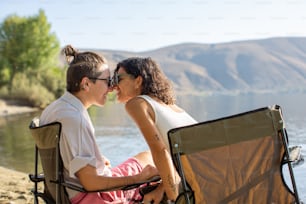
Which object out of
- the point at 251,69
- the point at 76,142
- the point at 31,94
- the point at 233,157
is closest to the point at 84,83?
the point at 76,142

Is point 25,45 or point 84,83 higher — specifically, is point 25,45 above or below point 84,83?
below

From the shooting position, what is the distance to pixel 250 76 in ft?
104

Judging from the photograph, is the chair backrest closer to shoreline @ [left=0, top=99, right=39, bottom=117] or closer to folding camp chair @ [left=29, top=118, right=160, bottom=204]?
folding camp chair @ [left=29, top=118, right=160, bottom=204]

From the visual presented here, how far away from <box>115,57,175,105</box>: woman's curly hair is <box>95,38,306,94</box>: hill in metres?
14.8

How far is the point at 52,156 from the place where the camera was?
2.12m

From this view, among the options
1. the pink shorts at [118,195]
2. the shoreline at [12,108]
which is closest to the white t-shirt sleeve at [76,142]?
the pink shorts at [118,195]

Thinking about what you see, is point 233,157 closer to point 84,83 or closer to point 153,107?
point 153,107

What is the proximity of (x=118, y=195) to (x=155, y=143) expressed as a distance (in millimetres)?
376

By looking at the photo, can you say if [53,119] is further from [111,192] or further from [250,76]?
[250,76]

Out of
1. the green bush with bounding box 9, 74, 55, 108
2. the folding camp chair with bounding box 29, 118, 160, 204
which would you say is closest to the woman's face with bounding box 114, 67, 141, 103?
the folding camp chair with bounding box 29, 118, 160, 204

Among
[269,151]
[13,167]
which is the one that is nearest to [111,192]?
[269,151]

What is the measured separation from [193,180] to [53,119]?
64 cm

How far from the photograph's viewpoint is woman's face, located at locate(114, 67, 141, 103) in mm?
2107

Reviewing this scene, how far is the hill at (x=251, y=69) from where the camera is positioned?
23797 millimetres
